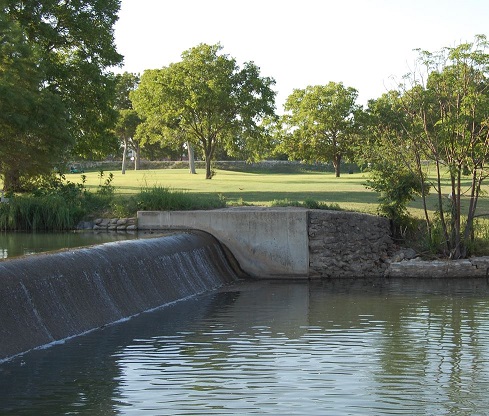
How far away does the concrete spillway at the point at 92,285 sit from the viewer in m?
11.3

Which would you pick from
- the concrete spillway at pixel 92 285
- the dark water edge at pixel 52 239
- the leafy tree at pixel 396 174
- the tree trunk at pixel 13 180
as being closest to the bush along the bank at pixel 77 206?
the dark water edge at pixel 52 239

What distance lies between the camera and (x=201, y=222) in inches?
796

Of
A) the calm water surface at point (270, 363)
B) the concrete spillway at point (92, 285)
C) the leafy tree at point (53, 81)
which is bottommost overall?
the calm water surface at point (270, 363)

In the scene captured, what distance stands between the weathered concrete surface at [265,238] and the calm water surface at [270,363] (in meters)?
3.93

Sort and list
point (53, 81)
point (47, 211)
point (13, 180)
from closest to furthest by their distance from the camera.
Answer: point (47, 211) < point (13, 180) < point (53, 81)

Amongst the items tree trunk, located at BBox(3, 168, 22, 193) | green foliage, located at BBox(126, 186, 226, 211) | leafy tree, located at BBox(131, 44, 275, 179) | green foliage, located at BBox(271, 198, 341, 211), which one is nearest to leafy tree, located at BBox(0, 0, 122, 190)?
tree trunk, located at BBox(3, 168, 22, 193)

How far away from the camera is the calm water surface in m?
8.73

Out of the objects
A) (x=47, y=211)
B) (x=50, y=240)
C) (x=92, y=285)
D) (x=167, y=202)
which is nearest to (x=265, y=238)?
(x=167, y=202)

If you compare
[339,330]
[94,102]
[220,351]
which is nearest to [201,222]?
[339,330]

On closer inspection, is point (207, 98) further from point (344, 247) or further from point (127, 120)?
point (344, 247)

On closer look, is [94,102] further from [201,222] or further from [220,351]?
[220,351]

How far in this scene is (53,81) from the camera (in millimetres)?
31594

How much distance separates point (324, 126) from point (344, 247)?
44.1m

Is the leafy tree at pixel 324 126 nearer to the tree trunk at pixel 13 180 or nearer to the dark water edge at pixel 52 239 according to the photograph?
the tree trunk at pixel 13 180
